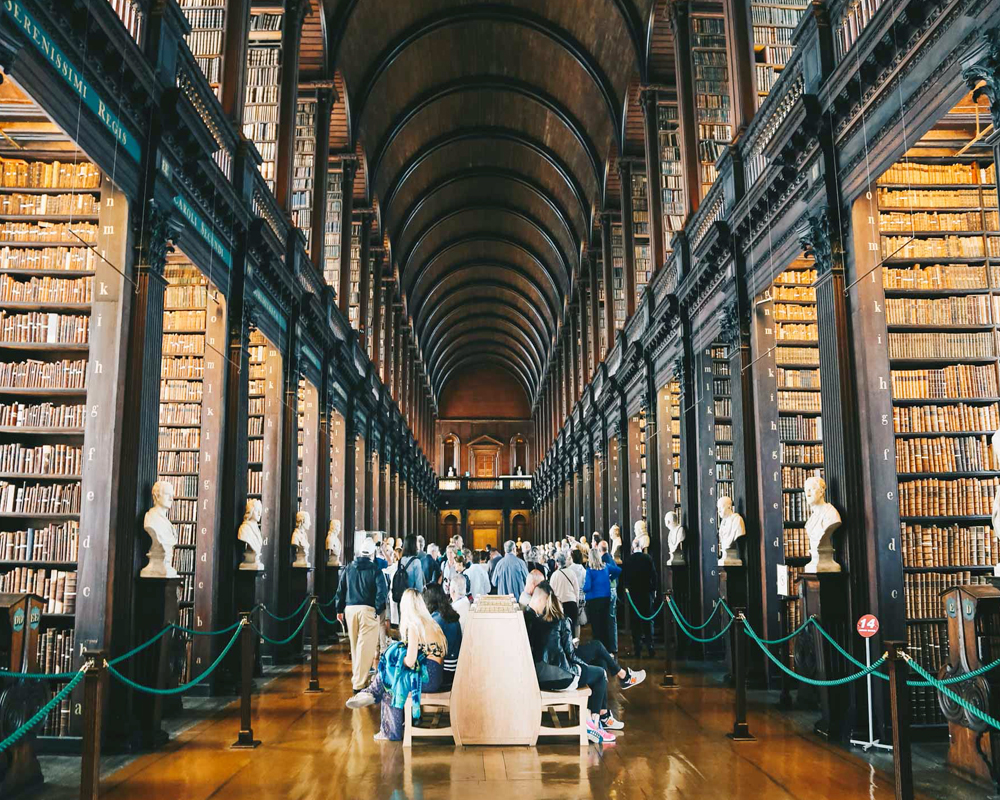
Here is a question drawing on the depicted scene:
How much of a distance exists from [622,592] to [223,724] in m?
8.17

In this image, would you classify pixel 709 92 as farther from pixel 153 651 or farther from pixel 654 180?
pixel 153 651

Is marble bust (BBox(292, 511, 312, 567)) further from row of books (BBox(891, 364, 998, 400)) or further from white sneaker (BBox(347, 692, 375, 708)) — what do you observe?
row of books (BBox(891, 364, 998, 400))

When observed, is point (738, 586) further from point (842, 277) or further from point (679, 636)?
point (842, 277)

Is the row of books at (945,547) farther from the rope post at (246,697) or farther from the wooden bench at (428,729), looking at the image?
the rope post at (246,697)

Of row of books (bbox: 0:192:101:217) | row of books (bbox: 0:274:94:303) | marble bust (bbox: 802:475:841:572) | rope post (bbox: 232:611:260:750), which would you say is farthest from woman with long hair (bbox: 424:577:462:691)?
row of books (bbox: 0:192:101:217)

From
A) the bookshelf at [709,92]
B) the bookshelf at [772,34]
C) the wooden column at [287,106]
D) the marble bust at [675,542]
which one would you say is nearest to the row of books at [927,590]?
the marble bust at [675,542]

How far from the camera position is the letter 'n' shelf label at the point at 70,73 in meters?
4.39

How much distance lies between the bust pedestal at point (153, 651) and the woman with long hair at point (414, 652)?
4.79ft

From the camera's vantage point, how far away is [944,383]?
6387 mm

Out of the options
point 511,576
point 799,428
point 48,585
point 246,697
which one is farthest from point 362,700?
point 799,428

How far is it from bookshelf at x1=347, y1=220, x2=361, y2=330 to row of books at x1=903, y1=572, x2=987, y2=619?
39.0 feet

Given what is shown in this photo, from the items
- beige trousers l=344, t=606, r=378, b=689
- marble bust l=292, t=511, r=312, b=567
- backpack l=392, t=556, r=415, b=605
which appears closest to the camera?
beige trousers l=344, t=606, r=378, b=689

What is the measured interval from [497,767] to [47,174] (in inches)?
210

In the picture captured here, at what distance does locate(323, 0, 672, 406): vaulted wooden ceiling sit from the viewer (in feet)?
48.4
